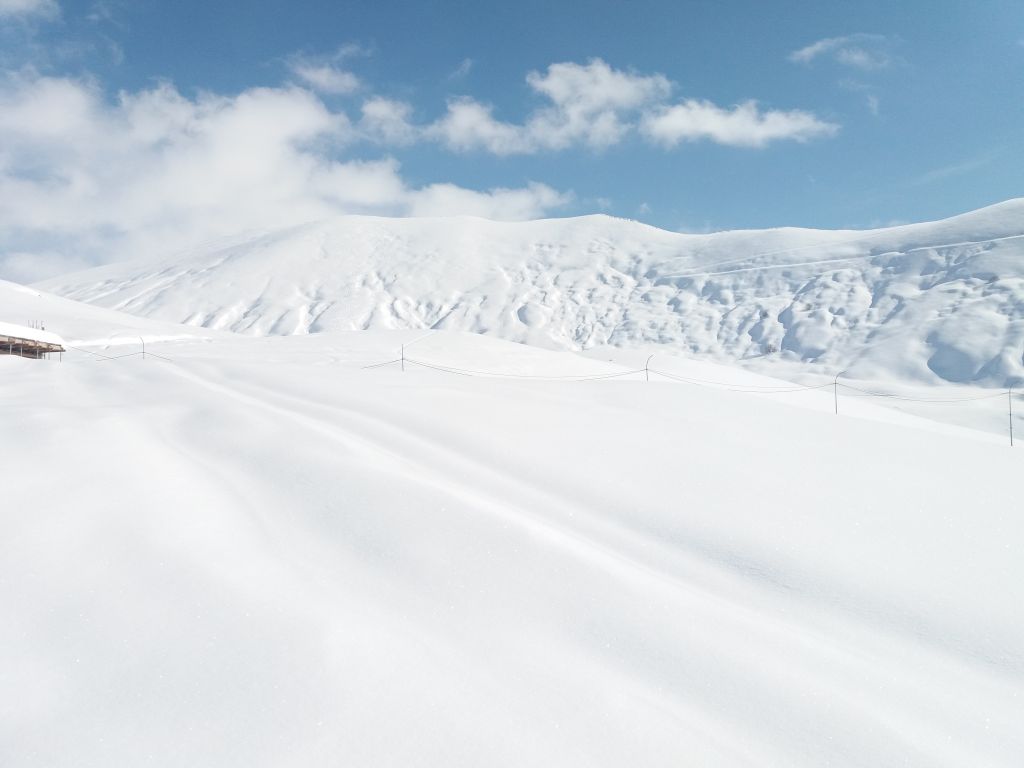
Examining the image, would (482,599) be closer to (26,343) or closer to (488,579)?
(488,579)

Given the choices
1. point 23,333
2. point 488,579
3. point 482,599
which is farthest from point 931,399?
point 23,333

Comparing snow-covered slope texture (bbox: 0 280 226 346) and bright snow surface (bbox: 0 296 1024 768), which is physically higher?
snow-covered slope texture (bbox: 0 280 226 346)

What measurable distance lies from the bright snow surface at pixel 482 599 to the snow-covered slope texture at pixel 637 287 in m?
39.4

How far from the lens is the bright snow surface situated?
2182 millimetres

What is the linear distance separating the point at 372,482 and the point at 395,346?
13.6 metres

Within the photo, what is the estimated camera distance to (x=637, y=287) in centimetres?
6131

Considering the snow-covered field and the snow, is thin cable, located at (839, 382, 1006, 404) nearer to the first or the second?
the snow-covered field

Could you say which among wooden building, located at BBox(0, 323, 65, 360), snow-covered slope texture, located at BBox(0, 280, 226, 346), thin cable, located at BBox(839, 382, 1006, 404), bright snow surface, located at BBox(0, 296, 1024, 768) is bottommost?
thin cable, located at BBox(839, 382, 1006, 404)

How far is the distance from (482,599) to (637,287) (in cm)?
6045

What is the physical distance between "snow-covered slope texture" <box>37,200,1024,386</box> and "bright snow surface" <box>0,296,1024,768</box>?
39.4 metres

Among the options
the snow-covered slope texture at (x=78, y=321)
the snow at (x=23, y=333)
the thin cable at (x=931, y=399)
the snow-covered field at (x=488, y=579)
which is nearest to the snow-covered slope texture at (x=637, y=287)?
the thin cable at (x=931, y=399)

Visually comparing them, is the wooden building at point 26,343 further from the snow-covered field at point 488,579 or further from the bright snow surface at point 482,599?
the bright snow surface at point 482,599

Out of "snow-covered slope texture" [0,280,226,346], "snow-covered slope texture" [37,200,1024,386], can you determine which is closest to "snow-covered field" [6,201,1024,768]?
"snow-covered slope texture" [0,280,226,346]

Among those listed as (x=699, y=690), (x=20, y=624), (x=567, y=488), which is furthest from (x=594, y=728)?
(x=567, y=488)
